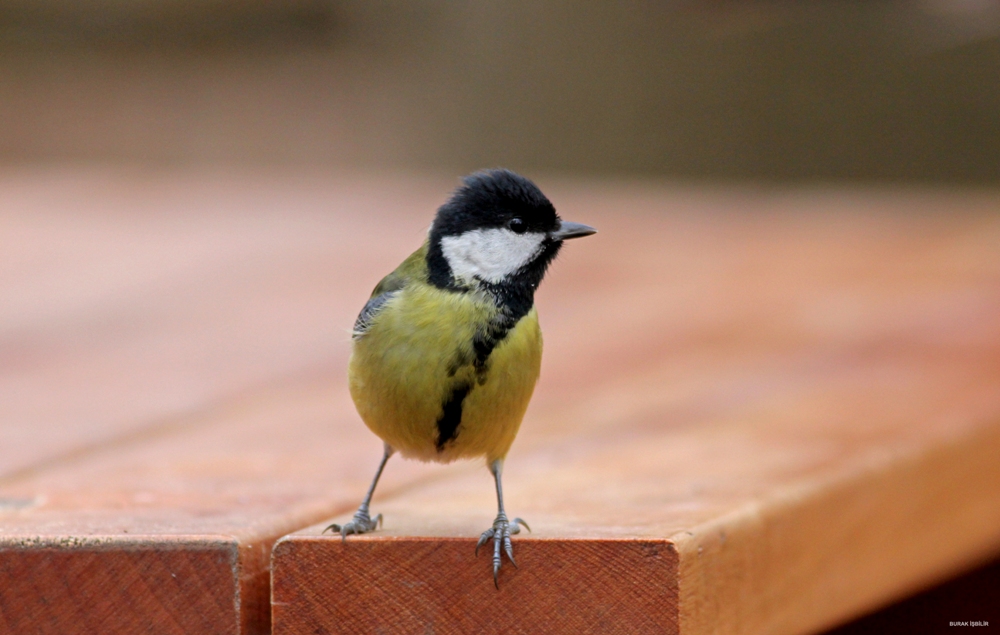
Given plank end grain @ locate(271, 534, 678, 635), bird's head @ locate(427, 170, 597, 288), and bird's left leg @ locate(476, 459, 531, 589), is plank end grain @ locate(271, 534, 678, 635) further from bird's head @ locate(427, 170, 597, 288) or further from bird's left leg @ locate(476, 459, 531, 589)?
bird's head @ locate(427, 170, 597, 288)

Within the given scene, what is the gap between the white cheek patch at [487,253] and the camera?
2.22m

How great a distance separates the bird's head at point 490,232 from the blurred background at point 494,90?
17.5 feet

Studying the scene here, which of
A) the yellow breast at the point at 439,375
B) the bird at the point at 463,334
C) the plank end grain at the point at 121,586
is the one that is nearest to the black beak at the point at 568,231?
the bird at the point at 463,334

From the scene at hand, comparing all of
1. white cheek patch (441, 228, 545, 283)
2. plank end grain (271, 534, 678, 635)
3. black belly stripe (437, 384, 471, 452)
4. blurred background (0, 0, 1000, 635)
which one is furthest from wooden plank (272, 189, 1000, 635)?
blurred background (0, 0, 1000, 635)

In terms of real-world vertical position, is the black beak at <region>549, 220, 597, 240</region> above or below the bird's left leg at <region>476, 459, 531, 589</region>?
above

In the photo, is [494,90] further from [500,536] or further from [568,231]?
[500,536]

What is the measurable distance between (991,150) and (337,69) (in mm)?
4314

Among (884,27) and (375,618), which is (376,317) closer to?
(375,618)

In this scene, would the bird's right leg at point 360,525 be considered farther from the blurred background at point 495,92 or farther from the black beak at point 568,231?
the blurred background at point 495,92

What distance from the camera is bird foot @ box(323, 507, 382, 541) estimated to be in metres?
1.81

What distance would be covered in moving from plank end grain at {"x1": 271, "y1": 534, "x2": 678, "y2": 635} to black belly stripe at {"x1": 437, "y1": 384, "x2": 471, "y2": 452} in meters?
0.34

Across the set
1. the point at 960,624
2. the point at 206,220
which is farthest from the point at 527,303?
the point at 206,220

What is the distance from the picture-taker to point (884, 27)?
741 cm

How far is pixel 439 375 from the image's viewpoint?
2.05 meters
